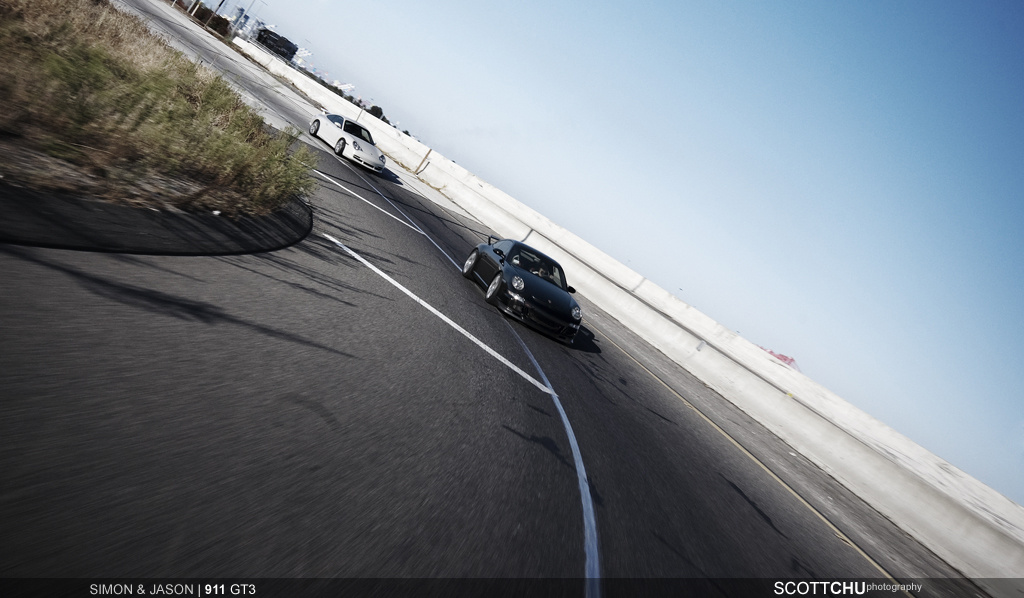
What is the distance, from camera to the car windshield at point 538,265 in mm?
10344

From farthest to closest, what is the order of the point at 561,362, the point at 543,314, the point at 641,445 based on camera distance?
the point at 543,314, the point at 561,362, the point at 641,445

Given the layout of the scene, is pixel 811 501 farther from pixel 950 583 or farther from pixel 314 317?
pixel 314 317

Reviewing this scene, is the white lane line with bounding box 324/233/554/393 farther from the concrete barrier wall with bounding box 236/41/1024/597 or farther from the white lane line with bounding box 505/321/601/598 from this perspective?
the concrete barrier wall with bounding box 236/41/1024/597

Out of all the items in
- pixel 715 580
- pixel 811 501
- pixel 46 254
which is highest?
pixel 811 501

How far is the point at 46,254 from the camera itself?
4.11 metres

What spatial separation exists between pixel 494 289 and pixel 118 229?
616 centimetres

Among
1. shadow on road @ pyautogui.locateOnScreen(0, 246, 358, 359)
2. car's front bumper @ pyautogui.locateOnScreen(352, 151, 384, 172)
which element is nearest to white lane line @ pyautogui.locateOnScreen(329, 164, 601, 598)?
shadow on road @ pyautogui.locateOnScreen(0, 246, 358, 359)

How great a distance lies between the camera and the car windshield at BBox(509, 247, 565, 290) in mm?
10344

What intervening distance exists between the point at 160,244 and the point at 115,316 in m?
1.78

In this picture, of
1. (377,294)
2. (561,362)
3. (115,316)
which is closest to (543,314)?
(561,362)

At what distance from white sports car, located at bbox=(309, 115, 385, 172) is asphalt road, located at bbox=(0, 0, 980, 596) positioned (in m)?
13.9

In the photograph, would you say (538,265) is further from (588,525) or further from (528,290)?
(588,525)

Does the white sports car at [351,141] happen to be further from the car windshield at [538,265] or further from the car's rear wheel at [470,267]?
the car windshield at [538,265]

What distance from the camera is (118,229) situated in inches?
198
